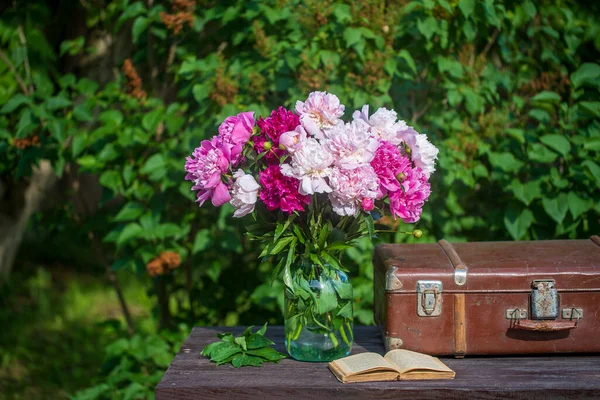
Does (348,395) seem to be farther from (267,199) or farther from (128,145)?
(128,145)

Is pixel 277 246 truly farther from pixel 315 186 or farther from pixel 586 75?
pixel 586 75

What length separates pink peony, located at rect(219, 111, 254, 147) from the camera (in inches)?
79.7

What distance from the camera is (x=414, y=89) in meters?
3.33

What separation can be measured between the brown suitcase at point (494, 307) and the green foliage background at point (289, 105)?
2.85 ft

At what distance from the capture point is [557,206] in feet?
9.83

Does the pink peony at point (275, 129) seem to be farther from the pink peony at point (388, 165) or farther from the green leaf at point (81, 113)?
the green leaf at point (81, 113)

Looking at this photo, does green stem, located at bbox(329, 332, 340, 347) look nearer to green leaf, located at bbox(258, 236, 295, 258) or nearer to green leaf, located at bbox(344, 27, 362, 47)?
green leaf, located at bbox(258, 236, 295, 258)

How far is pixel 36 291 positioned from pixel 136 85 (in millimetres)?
3973

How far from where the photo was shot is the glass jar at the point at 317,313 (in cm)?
208

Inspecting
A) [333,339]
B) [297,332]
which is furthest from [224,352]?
[333,339]

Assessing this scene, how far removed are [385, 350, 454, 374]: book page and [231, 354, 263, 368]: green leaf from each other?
393 millimetres

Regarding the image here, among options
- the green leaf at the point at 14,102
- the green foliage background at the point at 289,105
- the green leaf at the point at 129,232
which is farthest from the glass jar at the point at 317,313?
the green leaf at the point at 14,102

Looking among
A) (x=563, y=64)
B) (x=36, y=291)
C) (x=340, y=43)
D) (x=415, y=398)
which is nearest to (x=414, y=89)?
(x=340, y=43)

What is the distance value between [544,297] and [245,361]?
0.93 meters
